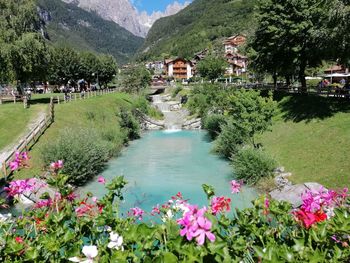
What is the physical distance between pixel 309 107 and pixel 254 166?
16.9 meters

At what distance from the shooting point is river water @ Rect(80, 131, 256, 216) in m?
22.0

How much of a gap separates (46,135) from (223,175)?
16.2 meters

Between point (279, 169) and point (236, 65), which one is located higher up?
point (236, 65)

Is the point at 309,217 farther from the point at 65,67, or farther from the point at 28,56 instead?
the point at 65,67

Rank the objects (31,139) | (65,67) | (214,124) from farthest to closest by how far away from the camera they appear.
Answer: (65,67) < (214,124) < (31,139)

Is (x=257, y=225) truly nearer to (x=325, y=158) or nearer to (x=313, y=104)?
(x=325, y=158)

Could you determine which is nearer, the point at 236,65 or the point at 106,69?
the point at 106,69

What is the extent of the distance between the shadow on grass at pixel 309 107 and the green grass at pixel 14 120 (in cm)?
2582

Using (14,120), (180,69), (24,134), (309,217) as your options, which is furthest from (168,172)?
(180,69)

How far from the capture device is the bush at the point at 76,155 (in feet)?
79.4

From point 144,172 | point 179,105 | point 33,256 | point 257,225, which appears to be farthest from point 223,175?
point 179,105

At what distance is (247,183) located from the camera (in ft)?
74.9

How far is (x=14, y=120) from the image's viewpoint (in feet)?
111

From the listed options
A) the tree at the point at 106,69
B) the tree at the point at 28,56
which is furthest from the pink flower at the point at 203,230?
the tree at the point at 106,69
